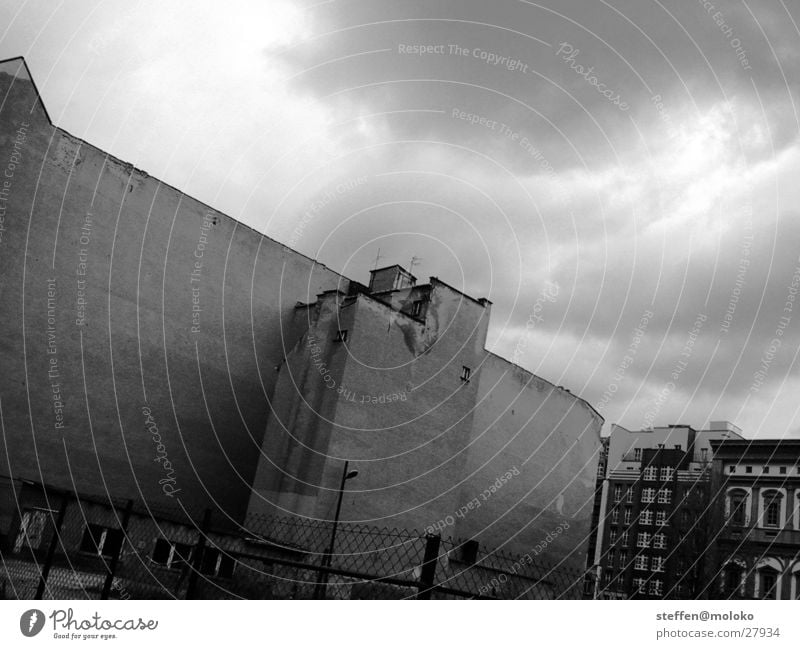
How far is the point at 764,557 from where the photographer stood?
103 feet

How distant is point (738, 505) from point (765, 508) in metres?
2.06

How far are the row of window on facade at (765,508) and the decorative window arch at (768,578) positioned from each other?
5.03 feet

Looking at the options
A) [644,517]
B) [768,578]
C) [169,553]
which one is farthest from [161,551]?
[644,517]

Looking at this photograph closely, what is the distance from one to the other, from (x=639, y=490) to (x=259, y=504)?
151 ft

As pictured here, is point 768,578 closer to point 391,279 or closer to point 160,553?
point 391,279

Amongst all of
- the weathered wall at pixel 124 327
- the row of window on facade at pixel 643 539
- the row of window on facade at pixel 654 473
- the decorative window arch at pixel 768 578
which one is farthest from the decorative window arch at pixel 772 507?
the row of window on facade at pixel 643 539

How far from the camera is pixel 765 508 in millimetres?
30891

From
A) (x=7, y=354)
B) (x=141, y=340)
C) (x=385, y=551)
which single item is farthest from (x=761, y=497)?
(x=7, y=354)

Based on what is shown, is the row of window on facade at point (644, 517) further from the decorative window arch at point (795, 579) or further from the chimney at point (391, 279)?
the chimney at point (391, 279)

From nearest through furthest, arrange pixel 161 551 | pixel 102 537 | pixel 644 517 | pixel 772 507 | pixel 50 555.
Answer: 1. pixel 50 555
2. pixel 102 537
3. pixel 161 551
4. pixel 772 507
5. pixel 644 517

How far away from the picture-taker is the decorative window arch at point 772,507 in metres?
30.4

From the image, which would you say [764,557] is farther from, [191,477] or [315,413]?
[191,477]

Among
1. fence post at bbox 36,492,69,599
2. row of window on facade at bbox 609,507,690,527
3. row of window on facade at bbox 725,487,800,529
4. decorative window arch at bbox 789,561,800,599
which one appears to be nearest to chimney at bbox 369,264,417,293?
fence post at bbox 36,492,69,599

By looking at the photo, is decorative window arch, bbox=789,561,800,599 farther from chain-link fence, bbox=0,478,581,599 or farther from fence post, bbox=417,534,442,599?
fence post, bbox=417,534,442,599
